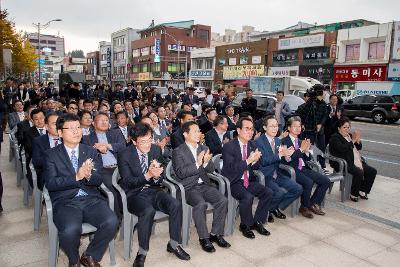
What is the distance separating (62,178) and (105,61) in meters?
80.2

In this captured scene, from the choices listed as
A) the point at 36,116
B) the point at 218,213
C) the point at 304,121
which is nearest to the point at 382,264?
the point at 218,213

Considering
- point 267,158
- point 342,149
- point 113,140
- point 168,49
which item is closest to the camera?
point 267,158

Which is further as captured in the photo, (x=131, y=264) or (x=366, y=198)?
(x=366, y=198)

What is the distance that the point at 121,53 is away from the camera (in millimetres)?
71250

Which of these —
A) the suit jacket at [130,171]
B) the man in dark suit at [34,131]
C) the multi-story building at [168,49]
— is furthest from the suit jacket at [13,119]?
the multi-story building at [168,49]

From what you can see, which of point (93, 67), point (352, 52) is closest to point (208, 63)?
point (352, 52)

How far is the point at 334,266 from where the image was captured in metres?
3.97

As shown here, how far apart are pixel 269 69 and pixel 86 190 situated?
37073 mm

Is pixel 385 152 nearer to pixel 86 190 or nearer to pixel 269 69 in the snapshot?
pixel 86 190

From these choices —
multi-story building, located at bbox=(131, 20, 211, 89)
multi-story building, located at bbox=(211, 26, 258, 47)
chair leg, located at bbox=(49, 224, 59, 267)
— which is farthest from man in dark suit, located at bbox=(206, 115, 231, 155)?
multi-story building, located at bbox=(211, 26, 258, 47)

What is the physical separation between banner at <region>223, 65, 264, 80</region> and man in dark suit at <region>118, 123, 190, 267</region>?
37.0 m

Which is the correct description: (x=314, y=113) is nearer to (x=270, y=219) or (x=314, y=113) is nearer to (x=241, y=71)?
(x=270, y=219)

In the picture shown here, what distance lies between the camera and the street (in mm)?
9133

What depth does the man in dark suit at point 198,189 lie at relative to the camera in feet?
14.0
